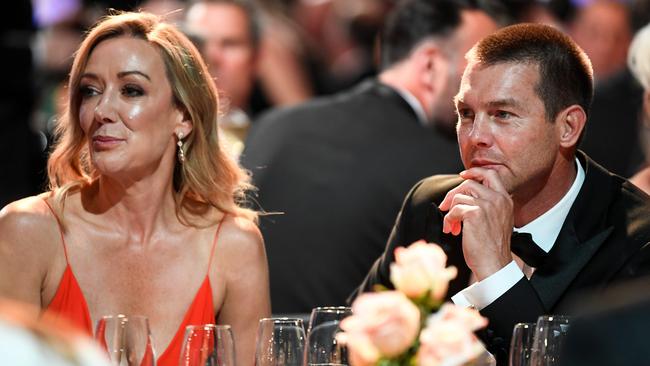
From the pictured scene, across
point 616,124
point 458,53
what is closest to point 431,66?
point 458,53

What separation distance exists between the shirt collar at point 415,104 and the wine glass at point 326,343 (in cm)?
258

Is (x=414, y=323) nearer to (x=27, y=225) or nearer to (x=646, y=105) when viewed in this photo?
(x=27, y=225)

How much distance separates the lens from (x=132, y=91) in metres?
3.48

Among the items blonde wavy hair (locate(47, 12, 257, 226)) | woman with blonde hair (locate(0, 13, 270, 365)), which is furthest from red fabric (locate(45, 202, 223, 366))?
blonde wavy hair (locate(47, 12, 257, 226))

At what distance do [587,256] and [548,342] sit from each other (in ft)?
2.27

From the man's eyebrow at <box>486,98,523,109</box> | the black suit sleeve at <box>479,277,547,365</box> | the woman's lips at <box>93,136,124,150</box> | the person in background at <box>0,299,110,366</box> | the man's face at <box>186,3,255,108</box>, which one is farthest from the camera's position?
the man's face at <box>186,3,255,108</box>

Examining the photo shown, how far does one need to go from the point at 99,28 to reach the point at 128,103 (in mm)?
253

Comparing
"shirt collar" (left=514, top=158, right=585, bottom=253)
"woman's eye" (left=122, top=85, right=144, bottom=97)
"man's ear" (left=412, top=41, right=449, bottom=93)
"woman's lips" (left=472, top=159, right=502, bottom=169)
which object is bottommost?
"shirt collar" (left=514, top=158, right=585, bottom=253)

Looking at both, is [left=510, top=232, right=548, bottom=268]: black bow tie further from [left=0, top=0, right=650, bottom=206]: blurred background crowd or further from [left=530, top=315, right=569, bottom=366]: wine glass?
[left=0, top=0, right=650, bottom=206]: blurred background crowd

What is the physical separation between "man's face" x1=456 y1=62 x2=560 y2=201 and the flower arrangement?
4.01ft

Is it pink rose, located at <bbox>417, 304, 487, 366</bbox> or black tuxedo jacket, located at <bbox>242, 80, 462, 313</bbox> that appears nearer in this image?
pink rose, located at <bbox>417, 304, 487, 366</bbox>

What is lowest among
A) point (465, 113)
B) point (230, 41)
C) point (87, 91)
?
point (465, 113)

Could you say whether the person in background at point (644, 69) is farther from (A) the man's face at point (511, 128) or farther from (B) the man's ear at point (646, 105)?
(A) the man's face at point (511, 128)

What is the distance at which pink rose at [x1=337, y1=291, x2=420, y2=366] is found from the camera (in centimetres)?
178
